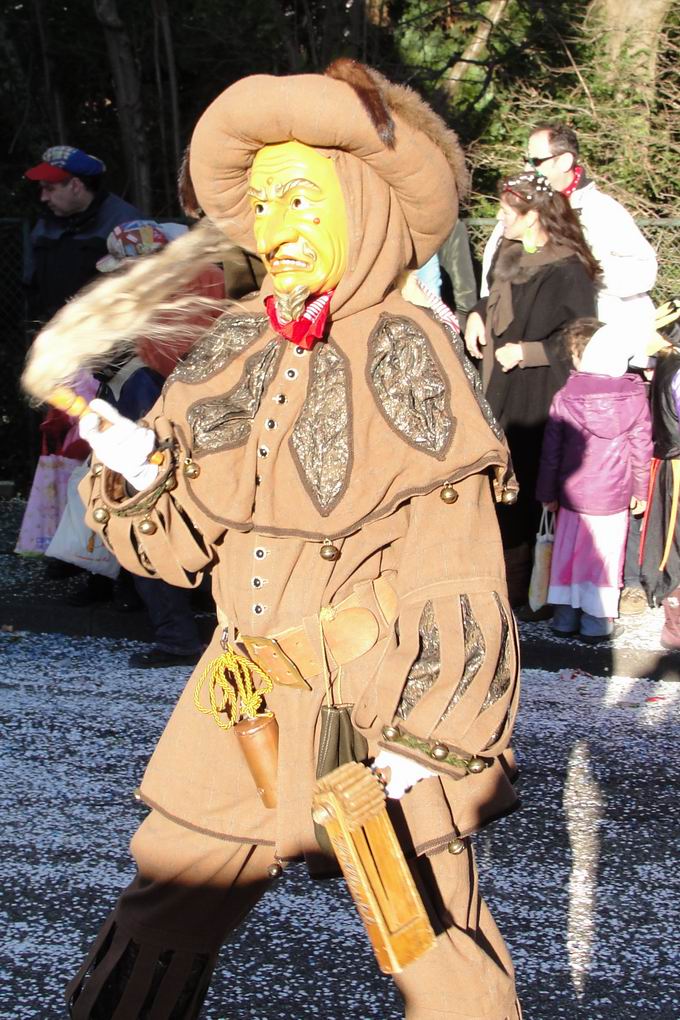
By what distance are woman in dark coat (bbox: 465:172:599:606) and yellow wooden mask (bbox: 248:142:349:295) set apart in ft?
13.3

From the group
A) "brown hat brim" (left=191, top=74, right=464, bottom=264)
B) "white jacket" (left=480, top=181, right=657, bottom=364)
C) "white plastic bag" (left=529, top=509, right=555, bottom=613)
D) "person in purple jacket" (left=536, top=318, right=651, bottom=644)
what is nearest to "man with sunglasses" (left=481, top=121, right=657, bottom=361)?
"white jacket" (left=480, top=181, right=657, bottom=364)

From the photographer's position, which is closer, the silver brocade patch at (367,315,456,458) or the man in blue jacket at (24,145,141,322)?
the silver brocade patch at (367,315,456,458)

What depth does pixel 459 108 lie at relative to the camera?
1047cm

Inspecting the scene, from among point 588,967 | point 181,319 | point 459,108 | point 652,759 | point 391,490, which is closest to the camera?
point 391,490

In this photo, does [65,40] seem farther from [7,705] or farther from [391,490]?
[391,490]

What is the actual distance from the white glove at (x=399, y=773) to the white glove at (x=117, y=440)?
67 cm

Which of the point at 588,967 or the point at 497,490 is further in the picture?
the point at 588,967

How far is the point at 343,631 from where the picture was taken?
2.36 metres

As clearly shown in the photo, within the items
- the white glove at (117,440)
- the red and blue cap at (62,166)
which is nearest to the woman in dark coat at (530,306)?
the red and blue cap at (62,166)

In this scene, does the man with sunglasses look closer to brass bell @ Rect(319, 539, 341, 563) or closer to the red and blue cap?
the red and blue cap

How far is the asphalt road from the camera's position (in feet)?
10.7

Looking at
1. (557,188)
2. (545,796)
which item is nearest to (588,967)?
(545,796)

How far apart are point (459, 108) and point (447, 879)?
899cm

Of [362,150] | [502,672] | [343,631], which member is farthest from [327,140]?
[502,672]
